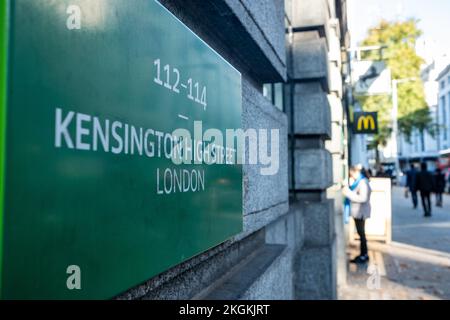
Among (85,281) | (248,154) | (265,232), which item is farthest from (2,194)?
(265,232)

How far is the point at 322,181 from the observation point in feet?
16.8

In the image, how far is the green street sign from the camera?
0.83m

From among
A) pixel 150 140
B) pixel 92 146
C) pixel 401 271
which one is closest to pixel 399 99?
pixel 401 271

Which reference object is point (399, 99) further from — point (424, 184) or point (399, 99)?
point (424, 184)

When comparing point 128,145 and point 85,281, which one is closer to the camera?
point 85,281

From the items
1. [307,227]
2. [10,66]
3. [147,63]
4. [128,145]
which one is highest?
[147,63]

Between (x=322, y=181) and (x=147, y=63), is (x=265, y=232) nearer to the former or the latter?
(x=322, y=181)

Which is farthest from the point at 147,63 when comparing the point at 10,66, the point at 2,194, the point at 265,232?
the point at 265,232

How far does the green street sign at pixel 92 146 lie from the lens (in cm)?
83

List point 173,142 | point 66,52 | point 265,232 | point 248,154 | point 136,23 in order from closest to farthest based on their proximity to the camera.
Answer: point 66,52
point 136,23
point 173,142
point 248,154
point 265,232

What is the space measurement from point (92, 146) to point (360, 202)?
23.4ft

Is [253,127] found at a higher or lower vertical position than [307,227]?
higher

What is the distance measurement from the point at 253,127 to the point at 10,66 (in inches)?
82.6

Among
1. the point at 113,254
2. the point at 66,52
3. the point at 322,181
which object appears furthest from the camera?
the point at 322,181
